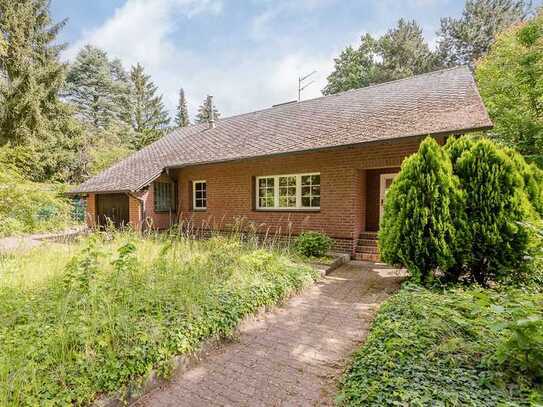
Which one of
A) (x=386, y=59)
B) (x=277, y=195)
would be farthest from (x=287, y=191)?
(x=386, y=59)

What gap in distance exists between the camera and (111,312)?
2.90m

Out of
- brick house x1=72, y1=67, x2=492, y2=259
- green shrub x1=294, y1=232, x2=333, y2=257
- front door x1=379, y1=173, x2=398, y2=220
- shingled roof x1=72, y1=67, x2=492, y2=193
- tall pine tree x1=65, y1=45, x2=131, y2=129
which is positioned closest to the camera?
shingled roof x1=72, y1=67, x2=492, y2=193

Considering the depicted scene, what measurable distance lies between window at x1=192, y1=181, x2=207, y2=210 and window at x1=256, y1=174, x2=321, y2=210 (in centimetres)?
256

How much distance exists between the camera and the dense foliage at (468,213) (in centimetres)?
440

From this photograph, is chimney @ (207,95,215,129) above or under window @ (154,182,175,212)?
above

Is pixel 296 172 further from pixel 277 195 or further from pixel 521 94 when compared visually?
pixel 521 94

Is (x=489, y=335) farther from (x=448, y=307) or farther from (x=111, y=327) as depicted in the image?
(x=111, y=327)

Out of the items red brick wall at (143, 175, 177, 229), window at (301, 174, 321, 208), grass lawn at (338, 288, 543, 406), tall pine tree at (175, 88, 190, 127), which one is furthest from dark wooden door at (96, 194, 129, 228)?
tall pine tree at (175, 88, 190, 127)

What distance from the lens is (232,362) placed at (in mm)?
2945

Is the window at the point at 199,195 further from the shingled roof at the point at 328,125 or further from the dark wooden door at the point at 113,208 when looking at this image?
the dark wooden door at the point at 113,208

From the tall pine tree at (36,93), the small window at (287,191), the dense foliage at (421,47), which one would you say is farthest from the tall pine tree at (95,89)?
the small window at (287,191)

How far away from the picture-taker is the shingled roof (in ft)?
22.5

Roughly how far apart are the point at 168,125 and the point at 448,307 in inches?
1394

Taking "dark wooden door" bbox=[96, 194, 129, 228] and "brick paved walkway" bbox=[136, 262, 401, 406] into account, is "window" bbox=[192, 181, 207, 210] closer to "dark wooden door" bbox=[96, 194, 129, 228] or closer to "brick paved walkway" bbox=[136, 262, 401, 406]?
"dark wooden door" bbox=[96, 194, 129, 228]
